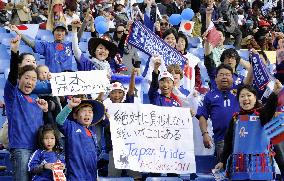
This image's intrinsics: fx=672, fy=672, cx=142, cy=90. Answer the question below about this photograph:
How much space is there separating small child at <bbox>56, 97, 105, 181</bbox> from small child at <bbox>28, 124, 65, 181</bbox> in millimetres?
101

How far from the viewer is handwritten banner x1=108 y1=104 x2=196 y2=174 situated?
648 cm

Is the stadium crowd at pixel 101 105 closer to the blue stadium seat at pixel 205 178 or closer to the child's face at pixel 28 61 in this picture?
the child's face at pixel 28 61

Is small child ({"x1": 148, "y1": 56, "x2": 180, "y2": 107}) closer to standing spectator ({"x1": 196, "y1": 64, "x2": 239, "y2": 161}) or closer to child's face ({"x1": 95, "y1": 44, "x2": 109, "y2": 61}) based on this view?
standing spectator ({"x1": 196, "y1": 64, "x2": 239, "y2": 161})

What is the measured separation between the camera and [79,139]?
6.01 m

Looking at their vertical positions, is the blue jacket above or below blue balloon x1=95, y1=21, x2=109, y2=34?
below

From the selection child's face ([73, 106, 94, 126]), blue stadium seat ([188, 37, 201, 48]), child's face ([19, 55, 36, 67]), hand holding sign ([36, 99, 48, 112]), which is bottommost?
child's face ([73, 106, 94, 126])

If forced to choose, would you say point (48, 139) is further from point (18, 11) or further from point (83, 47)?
point (18, 11)

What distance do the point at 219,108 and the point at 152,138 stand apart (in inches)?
28.5

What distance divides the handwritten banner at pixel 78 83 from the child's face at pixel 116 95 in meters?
0.32

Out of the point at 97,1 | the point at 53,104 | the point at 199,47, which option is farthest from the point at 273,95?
the point at 97,1

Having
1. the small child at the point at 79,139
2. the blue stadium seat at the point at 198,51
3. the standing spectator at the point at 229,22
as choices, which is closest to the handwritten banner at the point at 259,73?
the small child at the point at 79,139

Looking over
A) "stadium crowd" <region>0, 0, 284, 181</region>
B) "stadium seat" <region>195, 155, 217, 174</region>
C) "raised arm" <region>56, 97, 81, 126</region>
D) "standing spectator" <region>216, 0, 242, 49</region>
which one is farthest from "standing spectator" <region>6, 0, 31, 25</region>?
"raised arm" <region>56, 97, 81, 126</region>

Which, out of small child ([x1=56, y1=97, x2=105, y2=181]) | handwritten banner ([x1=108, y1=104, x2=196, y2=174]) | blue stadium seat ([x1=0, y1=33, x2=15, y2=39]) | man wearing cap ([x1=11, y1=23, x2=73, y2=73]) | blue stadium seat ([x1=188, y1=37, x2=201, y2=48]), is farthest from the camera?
blue stadium seat ([x1=188, y1=37, x2=201, y2=48])

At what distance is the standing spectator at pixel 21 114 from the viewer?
5.75 m
